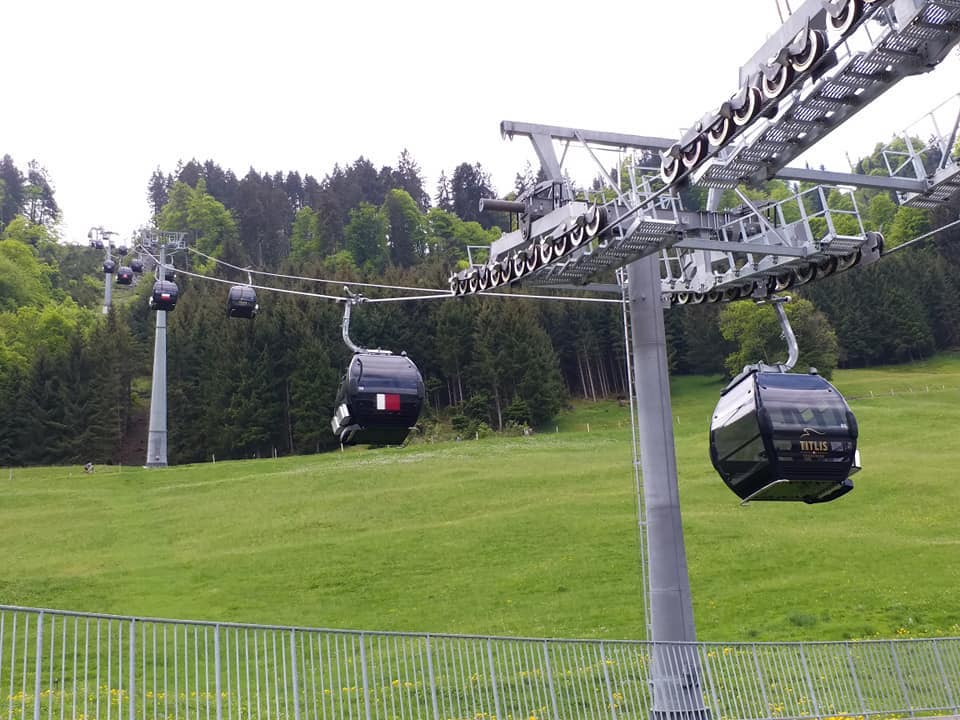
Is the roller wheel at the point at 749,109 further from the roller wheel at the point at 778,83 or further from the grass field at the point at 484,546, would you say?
the grass field at the point at 484,546

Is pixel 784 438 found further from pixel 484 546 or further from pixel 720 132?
pixel 484 546

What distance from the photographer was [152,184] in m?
183

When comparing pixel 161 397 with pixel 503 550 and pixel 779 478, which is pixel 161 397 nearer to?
pixel 503 550

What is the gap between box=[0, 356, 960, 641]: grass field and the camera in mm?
26078

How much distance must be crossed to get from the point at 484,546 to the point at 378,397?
58.3ft

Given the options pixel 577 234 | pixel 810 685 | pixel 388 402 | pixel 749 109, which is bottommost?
pixel 810 685

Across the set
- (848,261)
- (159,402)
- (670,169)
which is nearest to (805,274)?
(848,261)

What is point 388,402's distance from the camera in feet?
55.5

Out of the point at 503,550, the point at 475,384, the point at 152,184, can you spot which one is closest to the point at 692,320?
the point at 475,384

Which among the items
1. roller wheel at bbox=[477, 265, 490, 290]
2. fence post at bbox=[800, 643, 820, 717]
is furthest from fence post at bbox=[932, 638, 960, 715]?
roller wheel at bbox=[477, 265, 490, 290]

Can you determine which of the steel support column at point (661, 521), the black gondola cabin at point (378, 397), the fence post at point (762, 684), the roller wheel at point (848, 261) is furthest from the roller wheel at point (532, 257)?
the fence post at point (762, 684)

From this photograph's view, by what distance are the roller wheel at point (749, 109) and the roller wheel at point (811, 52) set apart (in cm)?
70

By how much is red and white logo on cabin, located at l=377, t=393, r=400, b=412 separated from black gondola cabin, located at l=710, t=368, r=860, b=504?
211 inches

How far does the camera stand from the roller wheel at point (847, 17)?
30.1ft
